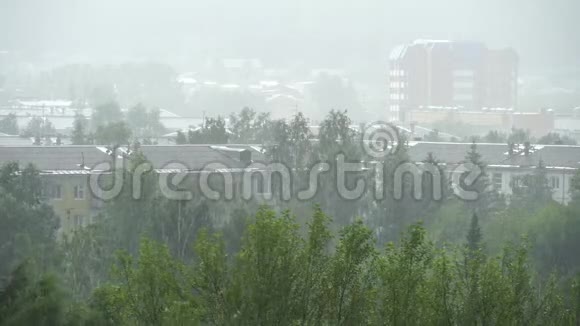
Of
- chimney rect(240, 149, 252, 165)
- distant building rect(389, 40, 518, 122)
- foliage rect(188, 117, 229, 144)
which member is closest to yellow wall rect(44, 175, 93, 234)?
chimney rect(240, 149, 252, 165)

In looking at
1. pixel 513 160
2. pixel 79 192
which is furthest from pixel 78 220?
pixel 513 160

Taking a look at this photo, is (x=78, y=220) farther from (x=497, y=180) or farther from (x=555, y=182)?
(x=555, y=182)

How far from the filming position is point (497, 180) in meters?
23.9

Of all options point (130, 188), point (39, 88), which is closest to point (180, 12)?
point (39, 88)

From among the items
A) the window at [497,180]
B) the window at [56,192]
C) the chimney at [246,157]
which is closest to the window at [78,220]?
the window at [56,192]

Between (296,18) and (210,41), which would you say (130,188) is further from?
(296,18)

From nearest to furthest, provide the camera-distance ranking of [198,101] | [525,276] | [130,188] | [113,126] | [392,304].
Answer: [392,304] → [525,276] → [130,188] → [113,126] → [198,101]

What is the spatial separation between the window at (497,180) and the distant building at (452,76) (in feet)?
95.6

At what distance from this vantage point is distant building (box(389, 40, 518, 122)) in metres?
54.8

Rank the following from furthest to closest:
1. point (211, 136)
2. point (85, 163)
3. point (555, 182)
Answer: point (211, 136), point (555, 182), point (85, 163)

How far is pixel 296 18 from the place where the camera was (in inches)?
3319

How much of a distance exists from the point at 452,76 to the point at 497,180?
109 feet

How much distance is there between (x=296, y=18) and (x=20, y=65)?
2212 cm

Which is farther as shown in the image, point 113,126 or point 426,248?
point 113,126
